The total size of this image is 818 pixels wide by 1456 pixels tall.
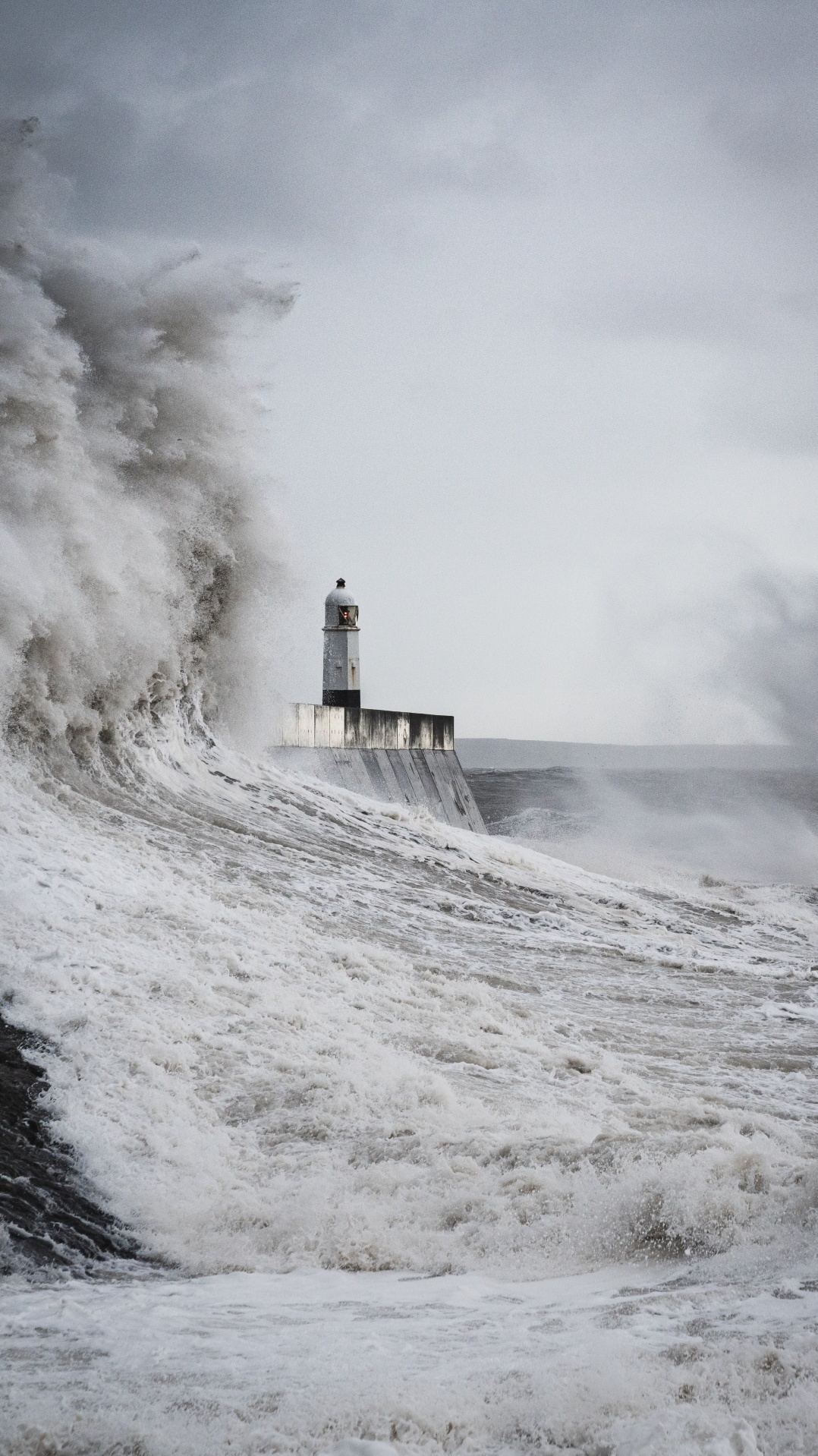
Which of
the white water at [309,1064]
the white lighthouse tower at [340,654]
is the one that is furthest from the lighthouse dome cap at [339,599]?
the white water at [309,1064]

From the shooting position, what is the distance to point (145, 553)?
7.80m

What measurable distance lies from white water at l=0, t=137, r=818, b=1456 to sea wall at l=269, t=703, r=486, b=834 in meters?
2.86

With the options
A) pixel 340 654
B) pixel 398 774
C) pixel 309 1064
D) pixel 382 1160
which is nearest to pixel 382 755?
pixel 398 774

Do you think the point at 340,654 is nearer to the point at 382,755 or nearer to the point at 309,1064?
the point at 382,755

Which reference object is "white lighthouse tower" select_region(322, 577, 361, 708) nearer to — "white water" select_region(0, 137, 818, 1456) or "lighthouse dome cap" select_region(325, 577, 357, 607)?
"lighthouse dome cap" select_region(325, 577, 357, 607)

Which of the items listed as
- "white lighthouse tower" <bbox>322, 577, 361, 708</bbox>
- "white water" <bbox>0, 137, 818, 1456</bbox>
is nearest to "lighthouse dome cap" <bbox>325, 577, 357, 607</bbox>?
"white lighthouse tower" <bbox>322, 577, 361, 708</bbox>

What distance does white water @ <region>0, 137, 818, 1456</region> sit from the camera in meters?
2.06

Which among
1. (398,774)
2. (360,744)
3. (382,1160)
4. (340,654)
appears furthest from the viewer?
(340,654)

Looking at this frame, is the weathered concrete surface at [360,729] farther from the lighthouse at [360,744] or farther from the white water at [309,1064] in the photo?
the white water at [309,1064]

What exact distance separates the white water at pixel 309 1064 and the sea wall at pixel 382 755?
2865mm

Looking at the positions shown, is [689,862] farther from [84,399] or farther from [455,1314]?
→ [455,1314]

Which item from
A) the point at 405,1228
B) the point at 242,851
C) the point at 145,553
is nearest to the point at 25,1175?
the point at 405,1228

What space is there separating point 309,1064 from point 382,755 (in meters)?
9.53

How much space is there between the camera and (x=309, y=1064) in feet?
13.1
